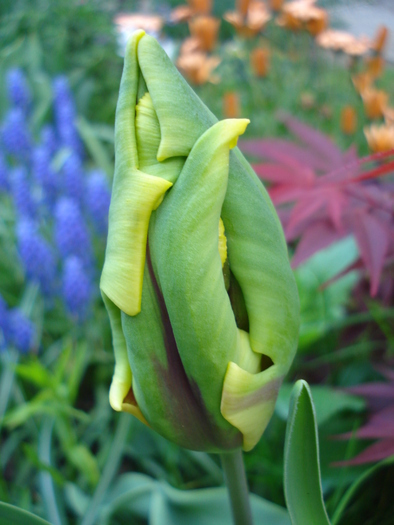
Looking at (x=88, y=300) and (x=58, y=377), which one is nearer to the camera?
(x=58, y=377)

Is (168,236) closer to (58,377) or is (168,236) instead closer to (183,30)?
(58,377)

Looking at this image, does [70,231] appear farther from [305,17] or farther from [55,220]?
[305,17]

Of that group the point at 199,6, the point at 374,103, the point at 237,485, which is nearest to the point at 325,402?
the point at 237,485

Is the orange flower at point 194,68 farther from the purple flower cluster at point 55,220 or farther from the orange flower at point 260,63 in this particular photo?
the purple flower cluster at point 55,220

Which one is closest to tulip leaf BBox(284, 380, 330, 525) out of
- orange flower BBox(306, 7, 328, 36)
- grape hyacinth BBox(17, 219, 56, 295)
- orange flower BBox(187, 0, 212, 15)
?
grape hyacinth BBox(17, 219, 56, 295)

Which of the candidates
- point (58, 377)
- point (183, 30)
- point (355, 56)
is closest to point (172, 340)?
point (58, 377)

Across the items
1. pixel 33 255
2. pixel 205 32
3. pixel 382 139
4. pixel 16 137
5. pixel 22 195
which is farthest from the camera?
pixel 205 32
